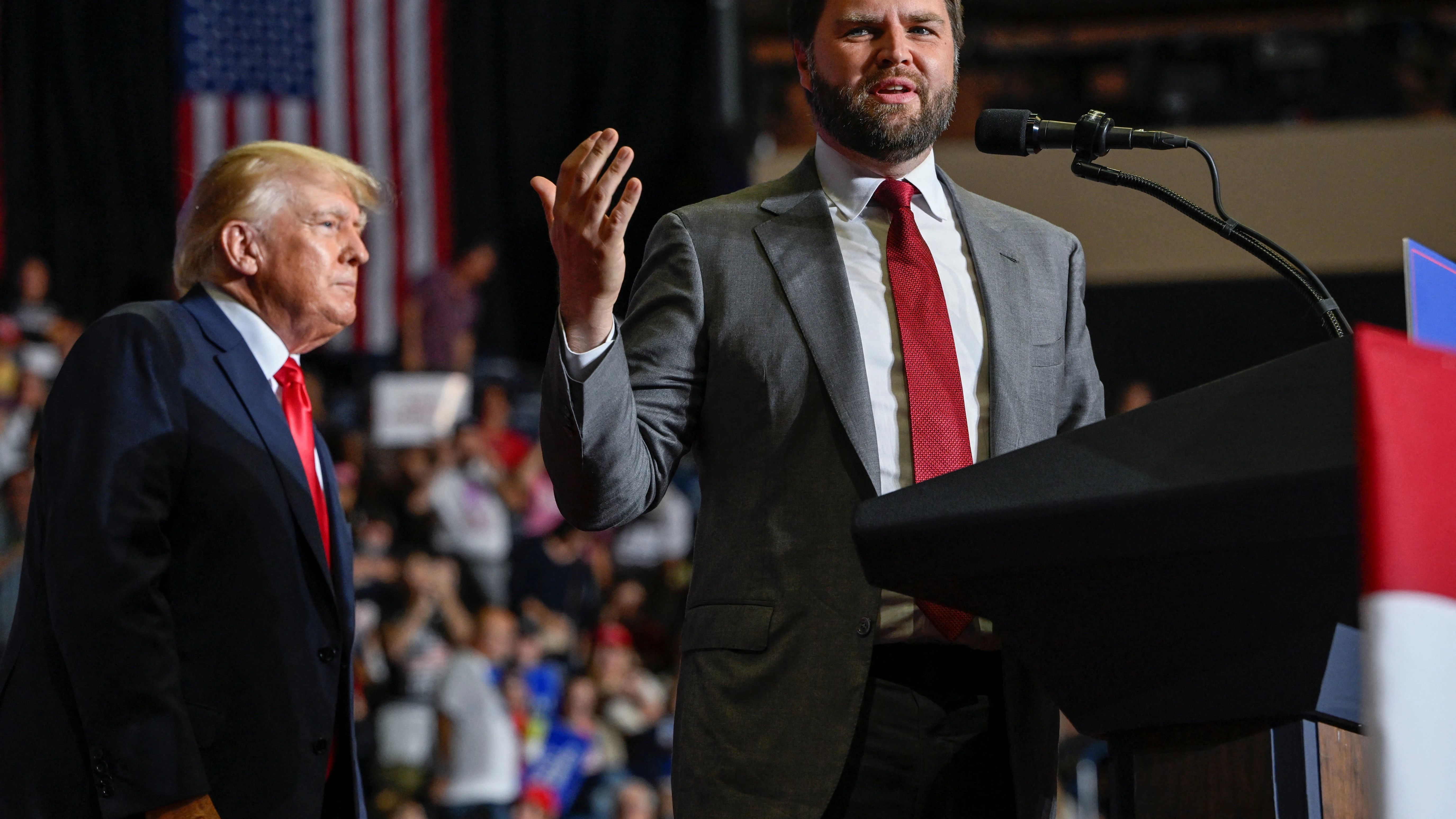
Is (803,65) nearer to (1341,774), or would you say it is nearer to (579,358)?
(579,358)

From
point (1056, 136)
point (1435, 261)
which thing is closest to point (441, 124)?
point (1056, 136)

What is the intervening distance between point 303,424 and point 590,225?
0.82 metres

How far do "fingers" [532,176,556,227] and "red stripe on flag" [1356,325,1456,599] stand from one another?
26.2 inches

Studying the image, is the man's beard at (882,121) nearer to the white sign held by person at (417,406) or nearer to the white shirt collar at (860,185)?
the white shirt collar at (860,185)

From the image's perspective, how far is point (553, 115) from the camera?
275 inches

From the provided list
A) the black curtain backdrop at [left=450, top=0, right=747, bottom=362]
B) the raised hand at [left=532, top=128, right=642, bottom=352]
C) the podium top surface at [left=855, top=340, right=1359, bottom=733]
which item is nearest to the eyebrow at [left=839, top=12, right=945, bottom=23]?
the raised hand at [left=532, top=128, right=642, bottom=352]

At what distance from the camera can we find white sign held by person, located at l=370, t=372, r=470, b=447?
569 cm

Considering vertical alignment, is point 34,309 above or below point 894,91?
below

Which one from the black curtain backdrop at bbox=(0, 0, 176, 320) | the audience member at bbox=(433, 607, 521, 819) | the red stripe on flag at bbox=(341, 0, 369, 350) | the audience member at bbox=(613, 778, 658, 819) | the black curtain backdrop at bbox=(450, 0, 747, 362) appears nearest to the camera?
the audience member at bbox=(433, 607, 521, 819)

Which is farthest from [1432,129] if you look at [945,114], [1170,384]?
[945,114]

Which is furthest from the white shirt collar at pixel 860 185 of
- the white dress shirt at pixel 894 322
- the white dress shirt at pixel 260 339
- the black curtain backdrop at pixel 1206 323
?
the black curtain backdrop at pixel 1206 323

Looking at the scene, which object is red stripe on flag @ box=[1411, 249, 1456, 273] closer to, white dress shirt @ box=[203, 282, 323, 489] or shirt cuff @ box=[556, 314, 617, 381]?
shirt cuff @ box=[556, 314, 617, 381]

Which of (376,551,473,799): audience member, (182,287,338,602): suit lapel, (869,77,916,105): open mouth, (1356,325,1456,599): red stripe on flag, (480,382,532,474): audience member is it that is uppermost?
A: (869,77,916,105): open mouth

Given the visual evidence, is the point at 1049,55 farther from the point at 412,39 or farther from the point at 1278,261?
the point at 1278,261
